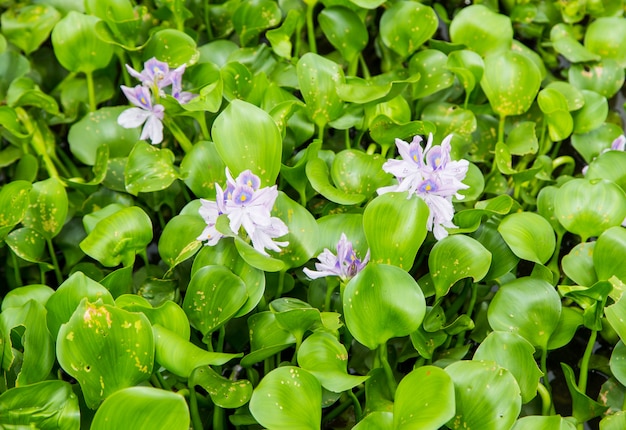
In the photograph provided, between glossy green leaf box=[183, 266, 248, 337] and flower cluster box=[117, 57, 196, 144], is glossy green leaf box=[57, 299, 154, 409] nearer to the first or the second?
glossy green leaf box=[183, 266, 248, 337]

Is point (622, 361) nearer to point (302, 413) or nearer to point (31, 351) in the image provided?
point (302, 413)

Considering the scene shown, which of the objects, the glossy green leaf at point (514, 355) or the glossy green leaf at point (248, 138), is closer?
the glossy green leaf at point (514, 355)

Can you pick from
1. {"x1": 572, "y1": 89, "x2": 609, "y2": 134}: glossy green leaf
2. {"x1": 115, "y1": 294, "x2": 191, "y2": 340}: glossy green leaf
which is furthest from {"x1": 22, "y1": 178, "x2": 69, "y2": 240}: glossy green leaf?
{"x1": 572, "y1": 89, "x2": 609, "y2": 134}: glossy green leaf

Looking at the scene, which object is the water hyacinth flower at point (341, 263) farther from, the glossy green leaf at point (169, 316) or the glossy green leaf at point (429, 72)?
the glossy green leaf at point (429, 72)

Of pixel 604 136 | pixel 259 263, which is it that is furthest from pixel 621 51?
pixel 259 263

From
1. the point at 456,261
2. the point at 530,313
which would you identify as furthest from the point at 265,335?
the point at 530,313

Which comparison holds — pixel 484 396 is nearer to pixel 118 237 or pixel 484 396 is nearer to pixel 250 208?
pixel 250 208

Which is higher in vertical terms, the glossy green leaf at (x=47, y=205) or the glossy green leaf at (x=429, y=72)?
the glossy green leaf at (x=429, y=72)

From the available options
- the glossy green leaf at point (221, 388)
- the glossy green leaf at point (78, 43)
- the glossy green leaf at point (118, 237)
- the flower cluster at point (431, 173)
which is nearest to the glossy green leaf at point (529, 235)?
the flower cluster at point (431, 173)
